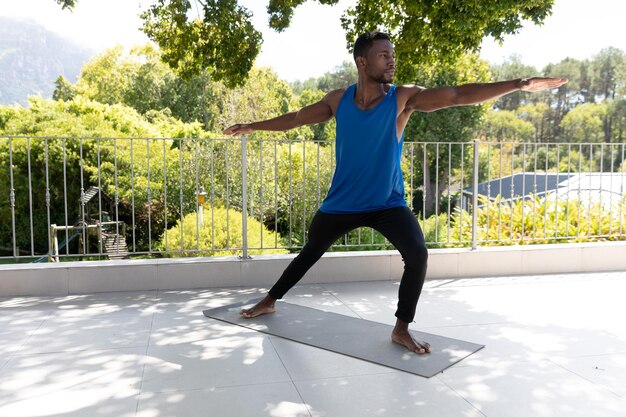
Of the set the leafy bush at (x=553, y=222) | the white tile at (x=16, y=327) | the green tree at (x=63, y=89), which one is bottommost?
the white tile at (x=16, y=327)

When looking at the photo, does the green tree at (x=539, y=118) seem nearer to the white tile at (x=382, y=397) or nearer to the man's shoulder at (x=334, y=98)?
the man's shoulder at (x=334, y=98)

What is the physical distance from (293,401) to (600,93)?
201 ft

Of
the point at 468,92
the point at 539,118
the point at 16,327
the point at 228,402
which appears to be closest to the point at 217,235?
the point at 16,327

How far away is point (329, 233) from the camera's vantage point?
12.3ft

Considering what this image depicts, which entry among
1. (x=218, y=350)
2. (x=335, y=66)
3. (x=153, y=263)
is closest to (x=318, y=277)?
(x=153, y=263)

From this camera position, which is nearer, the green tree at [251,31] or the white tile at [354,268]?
the white tile at [354,268]

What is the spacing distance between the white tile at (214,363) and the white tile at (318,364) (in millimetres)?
61

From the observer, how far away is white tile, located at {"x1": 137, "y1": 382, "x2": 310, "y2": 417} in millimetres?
2566

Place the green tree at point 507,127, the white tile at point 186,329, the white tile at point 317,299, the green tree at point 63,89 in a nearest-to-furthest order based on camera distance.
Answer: the white tile at point 186,329
the white tile at point 317,299
the green tree at point 63,89
the green tree at point 507,127

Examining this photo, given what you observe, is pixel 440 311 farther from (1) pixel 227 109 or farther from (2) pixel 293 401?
(1) pixel 227 109

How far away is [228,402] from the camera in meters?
2.69

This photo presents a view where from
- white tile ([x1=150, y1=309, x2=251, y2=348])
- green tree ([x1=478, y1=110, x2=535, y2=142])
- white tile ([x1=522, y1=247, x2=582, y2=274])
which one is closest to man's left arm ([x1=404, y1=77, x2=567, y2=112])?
white tile ([x1=150, y1=309, x2=251, y2=348])

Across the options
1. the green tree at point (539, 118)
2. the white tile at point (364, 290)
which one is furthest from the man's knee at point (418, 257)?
the green tree at point (539, 118)

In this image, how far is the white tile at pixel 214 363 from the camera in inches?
116
